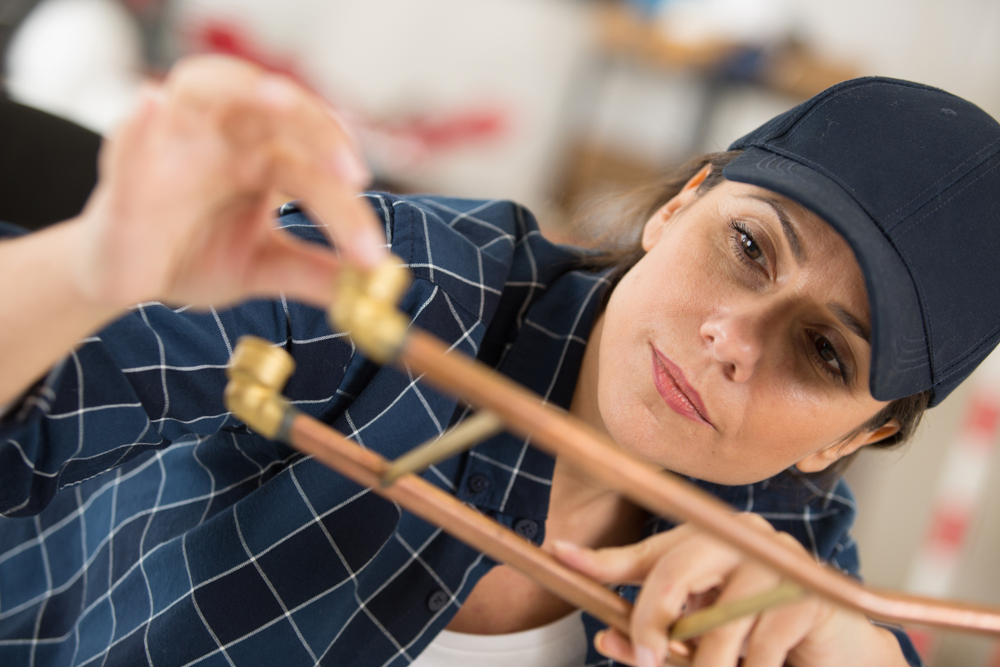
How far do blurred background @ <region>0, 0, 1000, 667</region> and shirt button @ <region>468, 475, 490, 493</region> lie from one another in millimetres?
1807

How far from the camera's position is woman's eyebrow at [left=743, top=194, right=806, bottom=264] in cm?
73

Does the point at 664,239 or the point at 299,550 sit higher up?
the point at 664,239

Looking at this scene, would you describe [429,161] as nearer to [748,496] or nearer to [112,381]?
[748,496]

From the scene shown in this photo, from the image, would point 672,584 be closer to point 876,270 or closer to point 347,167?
point 876,270

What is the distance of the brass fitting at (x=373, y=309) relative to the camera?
0.38 metres

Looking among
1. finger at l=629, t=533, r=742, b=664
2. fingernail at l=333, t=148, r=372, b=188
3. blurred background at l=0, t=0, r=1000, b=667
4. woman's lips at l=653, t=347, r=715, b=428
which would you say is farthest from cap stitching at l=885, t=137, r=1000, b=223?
blurred background at l=0, t=0, r=1000, b=667

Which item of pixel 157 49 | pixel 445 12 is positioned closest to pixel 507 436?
pixel 157 49

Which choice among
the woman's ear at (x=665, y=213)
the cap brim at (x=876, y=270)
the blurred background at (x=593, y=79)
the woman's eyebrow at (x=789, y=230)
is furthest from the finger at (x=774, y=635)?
the blurred background at (x=593, y=79)

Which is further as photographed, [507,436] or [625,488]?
[507,436]

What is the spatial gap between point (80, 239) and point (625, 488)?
0.34m

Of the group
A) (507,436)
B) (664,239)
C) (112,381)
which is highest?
(664,239)

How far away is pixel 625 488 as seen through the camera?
395 mm

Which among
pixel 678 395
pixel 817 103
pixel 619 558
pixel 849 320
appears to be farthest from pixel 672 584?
pixel 817 103

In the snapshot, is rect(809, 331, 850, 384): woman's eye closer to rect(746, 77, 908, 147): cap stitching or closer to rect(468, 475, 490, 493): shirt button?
rect(746, 77, 908, 147): cap stitching
